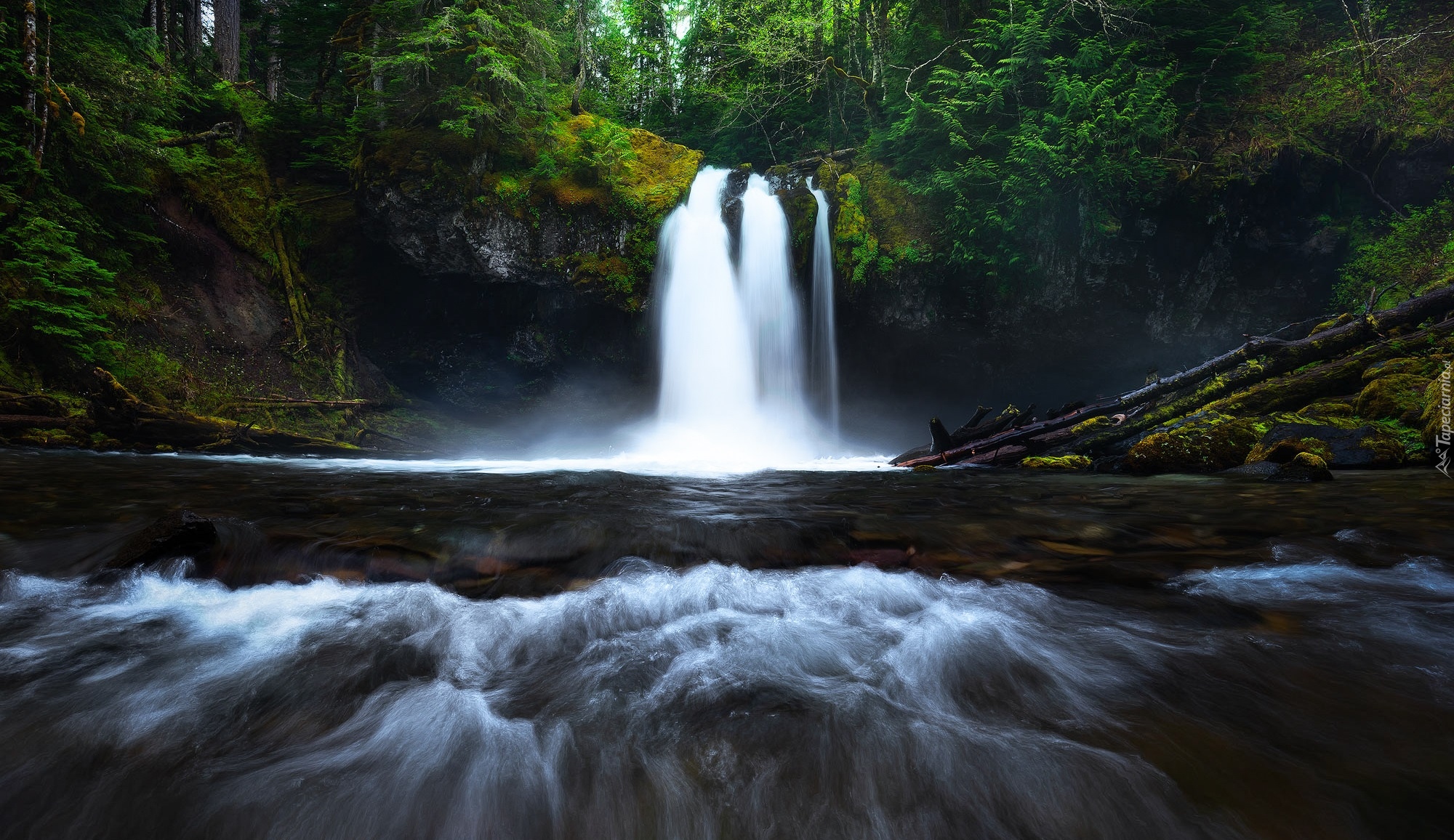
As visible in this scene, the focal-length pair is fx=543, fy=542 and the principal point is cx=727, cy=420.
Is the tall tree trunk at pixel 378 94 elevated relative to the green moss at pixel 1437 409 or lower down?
elevated

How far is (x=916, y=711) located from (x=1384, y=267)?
14676 mm

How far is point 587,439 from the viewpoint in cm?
1541

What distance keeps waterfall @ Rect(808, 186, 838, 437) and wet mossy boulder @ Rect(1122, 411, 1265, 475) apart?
312 inches

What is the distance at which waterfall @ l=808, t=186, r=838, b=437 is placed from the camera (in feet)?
44.6

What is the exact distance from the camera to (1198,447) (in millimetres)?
6762

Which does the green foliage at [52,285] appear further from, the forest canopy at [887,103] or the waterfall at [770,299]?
the waterfall at [770,299]

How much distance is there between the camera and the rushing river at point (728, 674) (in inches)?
58.9

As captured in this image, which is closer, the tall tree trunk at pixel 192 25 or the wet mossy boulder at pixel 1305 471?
the wet mossy boulder at pixel 1305 471

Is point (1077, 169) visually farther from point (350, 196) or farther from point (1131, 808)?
point (350, 196)

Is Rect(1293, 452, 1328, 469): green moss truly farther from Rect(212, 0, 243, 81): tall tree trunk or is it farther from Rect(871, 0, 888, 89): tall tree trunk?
Rect(212, 0, 243, 81): tall tree trunk

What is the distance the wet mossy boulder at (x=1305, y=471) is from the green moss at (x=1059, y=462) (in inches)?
86.3

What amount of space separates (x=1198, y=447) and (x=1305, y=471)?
50.8 inches

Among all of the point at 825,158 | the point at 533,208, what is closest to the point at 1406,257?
the point at 825,158

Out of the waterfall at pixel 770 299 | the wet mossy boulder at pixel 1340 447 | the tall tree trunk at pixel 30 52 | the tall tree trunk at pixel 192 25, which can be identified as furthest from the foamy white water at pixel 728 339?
the tall tree trunk at pixel 192 25
